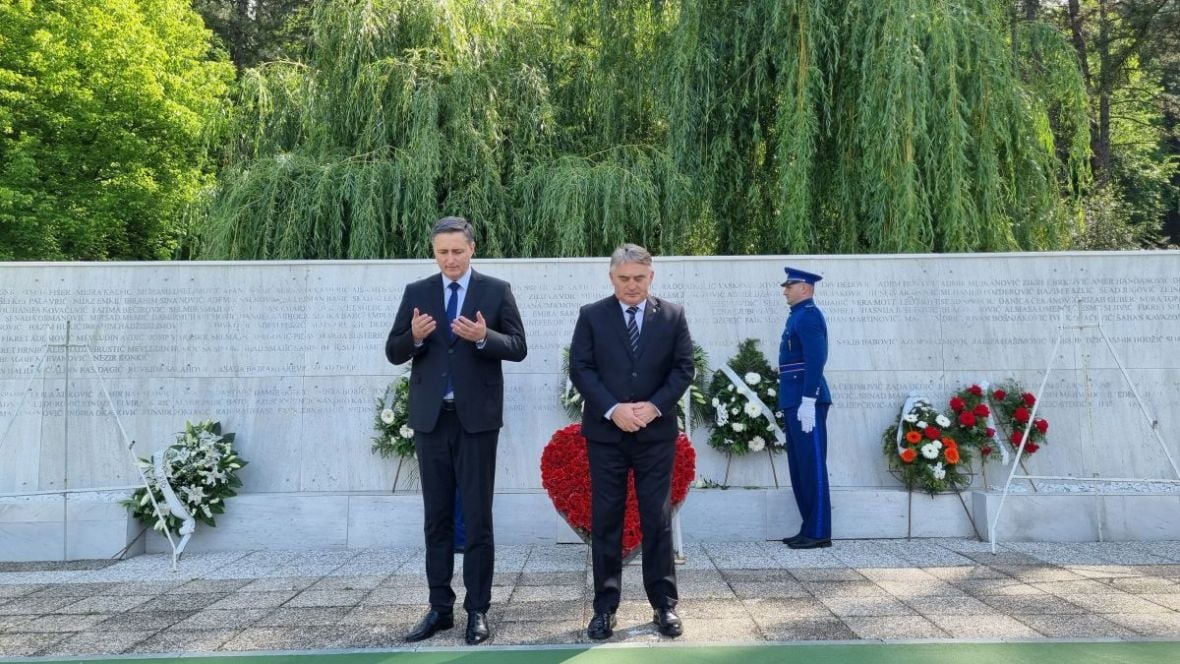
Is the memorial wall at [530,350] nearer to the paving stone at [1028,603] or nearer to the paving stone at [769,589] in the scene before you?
the paving stone at [769,589]

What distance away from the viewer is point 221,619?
4484mm

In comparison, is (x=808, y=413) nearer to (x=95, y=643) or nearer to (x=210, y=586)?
(x=210, y=586)

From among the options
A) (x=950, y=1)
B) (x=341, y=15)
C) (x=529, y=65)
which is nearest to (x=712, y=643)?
(x=950, y=1)

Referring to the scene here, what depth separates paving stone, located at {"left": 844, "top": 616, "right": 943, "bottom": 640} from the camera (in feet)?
12.9

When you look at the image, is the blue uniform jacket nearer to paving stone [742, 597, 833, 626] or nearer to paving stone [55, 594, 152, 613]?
paving stone [742, 597, 833, 626]

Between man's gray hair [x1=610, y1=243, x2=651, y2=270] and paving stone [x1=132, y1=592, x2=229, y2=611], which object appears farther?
paving stone [x1=132, y1=592, x2=229, y2=611]

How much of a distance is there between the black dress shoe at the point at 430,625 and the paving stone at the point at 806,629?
146 cm

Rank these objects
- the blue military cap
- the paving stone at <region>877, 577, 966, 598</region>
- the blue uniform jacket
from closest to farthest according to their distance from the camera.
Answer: the paving stone at <region>877, 577, 966, 598</region>, the blue uniform jacket, the blue military cap

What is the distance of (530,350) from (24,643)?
4.04 meters

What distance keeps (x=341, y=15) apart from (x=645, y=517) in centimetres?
845

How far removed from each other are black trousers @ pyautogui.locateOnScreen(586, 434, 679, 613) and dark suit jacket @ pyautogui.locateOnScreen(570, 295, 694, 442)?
85 mm

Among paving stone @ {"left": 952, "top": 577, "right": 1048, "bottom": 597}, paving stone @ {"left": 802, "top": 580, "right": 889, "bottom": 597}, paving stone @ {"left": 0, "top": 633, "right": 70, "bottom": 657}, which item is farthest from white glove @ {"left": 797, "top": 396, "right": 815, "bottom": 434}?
paving stone @ {"left": 0, "top": 633, "right": 70, "bottom": 657}

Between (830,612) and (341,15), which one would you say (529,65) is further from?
(830,612)

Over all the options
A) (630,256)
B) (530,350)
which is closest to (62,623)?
(630,256)
